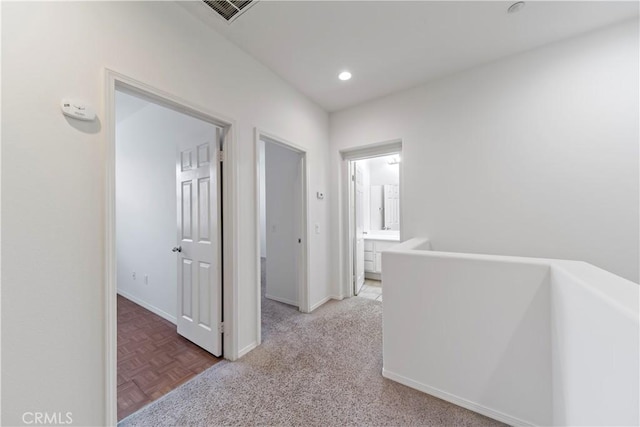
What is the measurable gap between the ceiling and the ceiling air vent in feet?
0.18

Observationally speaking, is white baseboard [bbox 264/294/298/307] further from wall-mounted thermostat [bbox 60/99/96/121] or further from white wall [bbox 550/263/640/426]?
wall-mounted thermostat [bbox 60/99/96/121]

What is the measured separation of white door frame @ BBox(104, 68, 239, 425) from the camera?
129 cm

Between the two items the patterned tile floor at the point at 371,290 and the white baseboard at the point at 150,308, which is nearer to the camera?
the white baseboard at the point at 150,308

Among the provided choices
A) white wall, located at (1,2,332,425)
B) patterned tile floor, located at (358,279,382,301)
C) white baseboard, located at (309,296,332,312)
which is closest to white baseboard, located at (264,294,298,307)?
white baseboard, located at (309,296,332,312)

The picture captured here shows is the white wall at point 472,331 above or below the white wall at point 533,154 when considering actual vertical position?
below

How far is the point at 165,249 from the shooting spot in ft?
9.40

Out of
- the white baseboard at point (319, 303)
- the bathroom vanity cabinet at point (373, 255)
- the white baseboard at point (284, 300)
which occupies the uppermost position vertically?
the bathroom vanity cabinet at point (373, 255)

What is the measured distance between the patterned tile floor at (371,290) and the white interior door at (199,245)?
2.25m

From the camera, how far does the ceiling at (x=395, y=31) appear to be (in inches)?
68.4

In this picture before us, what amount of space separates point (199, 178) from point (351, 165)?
212 cm

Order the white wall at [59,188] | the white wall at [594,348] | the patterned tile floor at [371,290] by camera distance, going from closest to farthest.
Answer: the white wall at [594,348] < the white wall at [59,188] < the patterned tile floor at [371,290]

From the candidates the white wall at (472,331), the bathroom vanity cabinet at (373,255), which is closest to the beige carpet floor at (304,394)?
the white wall at (472,331)

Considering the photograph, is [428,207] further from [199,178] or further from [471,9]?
[199,178]

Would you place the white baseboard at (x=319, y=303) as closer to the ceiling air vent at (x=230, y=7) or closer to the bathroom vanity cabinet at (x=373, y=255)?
the bathroom vanity cabinet at (x=373, y=255)
